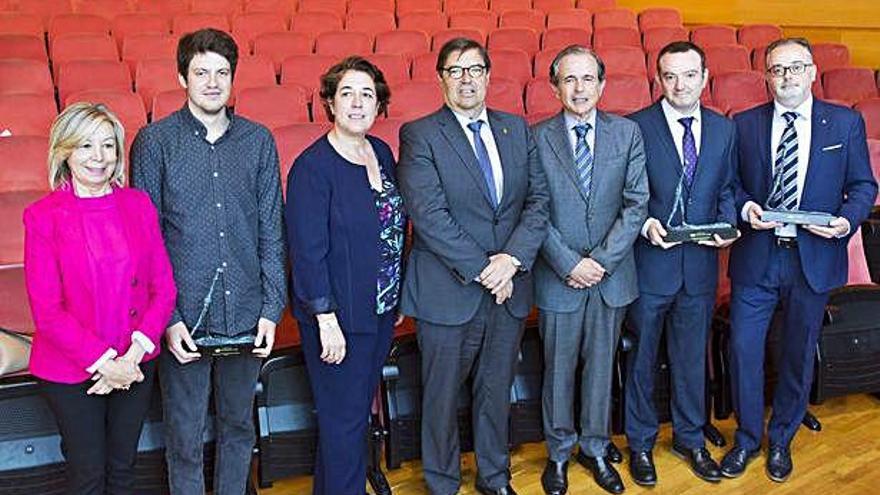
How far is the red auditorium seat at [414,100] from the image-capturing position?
7.43 feet

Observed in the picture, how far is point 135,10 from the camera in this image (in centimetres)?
300

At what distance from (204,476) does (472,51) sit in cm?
74

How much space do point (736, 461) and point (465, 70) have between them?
821 mm

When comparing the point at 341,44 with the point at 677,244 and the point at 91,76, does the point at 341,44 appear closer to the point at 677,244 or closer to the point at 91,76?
the point at 91,76

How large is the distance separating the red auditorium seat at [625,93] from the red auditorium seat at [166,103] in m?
1.14

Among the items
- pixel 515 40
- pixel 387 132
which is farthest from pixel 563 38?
pixel 387 132

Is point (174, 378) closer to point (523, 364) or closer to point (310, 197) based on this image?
point (310, 197)

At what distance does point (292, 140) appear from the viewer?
1857 mm

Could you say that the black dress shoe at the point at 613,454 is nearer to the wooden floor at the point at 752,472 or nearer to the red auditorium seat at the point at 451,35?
the wooden floor at the point at 752,472

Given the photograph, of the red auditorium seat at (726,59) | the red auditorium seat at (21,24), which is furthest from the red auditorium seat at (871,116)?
the red auditorium seat at (21,24)

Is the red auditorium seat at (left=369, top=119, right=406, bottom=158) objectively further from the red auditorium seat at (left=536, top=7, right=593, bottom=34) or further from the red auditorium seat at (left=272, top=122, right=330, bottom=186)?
the red auditorium seat at (left=536, top=7, right=593, bottom=34)

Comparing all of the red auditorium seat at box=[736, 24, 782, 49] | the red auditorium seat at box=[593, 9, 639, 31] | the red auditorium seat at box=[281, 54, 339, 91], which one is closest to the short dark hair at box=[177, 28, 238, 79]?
the red auditorium seat at box=[281, 54, 339, 91]

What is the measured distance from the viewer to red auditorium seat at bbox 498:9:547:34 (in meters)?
3.27

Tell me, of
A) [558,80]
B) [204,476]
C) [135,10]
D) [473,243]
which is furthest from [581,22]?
[204,476]
